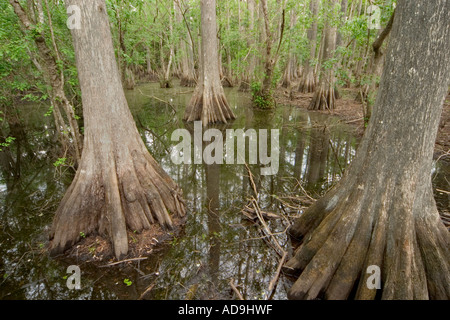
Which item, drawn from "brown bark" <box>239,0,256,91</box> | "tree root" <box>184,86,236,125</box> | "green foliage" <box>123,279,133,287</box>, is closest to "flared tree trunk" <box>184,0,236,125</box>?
"tree root" <box>184,86,236,125</box>

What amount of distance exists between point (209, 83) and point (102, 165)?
675cm

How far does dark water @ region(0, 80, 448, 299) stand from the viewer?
9.00 ft

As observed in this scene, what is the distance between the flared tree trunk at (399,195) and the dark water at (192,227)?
0.71m

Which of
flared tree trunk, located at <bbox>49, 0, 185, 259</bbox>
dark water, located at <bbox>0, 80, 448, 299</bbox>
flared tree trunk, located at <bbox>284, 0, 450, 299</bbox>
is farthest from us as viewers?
flared tree trunk, located at <bbox>49, 0, 185, 259</bbox>

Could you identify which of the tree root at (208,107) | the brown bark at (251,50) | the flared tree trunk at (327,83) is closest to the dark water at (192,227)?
the tree root at (208,107)

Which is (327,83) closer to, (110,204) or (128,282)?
(110,204)

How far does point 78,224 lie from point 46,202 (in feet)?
5.89

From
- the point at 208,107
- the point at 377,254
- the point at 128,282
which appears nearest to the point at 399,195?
the point at 377,254

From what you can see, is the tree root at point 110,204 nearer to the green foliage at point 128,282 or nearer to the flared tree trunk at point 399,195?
the green foliage at point 128,282

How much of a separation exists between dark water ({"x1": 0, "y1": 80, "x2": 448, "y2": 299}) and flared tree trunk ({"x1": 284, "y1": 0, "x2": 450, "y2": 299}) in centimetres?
71

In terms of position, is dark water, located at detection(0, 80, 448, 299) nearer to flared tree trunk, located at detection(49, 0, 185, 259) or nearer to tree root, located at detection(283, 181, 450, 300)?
flared tree trunk, located at detection(49, 0, 185, 259)

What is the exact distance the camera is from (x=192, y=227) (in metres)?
3.81

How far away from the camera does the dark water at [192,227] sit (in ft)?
9.00
